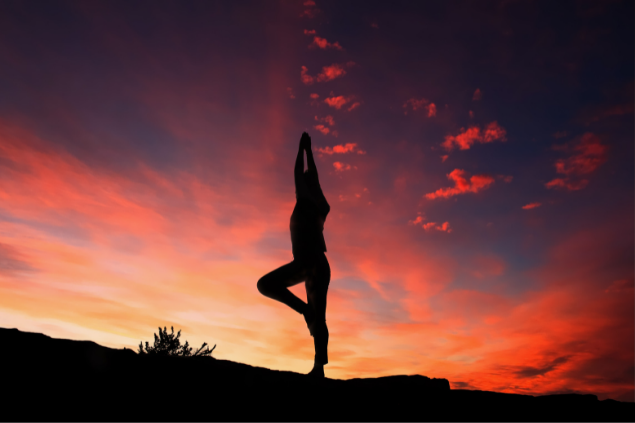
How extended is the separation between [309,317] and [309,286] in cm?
43

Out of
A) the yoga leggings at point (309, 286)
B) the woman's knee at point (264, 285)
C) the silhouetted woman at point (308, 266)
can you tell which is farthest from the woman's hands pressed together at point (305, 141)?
the woman's knee at point (264, 285)

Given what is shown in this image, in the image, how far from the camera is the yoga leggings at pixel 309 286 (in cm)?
485

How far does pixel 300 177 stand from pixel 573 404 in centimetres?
421

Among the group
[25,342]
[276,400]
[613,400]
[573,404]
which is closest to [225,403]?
[276,400]

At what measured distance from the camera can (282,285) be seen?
4.89 m

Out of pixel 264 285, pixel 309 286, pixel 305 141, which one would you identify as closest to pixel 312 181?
pixel 305 141

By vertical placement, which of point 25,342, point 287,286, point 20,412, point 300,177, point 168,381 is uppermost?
point 300,177

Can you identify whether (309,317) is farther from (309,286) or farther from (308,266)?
(308,266)

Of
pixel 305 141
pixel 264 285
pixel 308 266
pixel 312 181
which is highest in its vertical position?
pixel 305 141

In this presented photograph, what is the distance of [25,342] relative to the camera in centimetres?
292

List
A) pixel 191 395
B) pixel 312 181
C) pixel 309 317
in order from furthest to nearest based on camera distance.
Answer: pixel 312 181, pixel 309 317, pixel 191 395

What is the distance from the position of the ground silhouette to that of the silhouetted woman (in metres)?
0.92

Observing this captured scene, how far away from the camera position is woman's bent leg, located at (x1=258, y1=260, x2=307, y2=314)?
15.9ft

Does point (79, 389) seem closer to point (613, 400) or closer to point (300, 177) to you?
point (300, 177)
